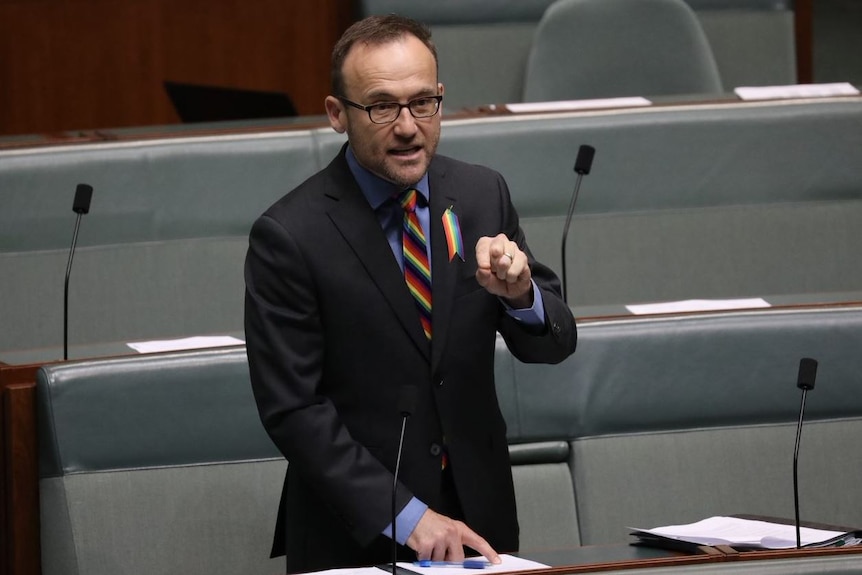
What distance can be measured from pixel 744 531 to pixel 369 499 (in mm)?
244

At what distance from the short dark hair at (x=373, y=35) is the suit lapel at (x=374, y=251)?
0.25ft

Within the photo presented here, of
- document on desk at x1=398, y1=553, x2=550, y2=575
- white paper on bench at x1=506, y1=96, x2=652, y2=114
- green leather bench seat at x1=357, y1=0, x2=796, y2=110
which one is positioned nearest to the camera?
document on desk at x1=398, y1=553, x2=550, y2=575

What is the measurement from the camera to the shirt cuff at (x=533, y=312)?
34.2 inches

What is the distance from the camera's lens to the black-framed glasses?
2.84 feet

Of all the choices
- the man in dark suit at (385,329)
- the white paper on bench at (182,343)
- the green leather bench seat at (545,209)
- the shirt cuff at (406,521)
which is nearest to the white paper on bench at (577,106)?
the green leather bench seat at (545,209)

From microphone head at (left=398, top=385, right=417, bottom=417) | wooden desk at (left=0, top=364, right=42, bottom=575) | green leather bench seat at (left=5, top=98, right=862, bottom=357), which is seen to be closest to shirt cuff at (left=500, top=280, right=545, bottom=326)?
microphone head at (left=398, top=385, right=417, bottom=417)

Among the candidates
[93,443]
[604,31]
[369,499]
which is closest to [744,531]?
[369,499]

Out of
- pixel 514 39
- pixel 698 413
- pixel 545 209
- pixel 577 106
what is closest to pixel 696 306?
pixel 698 413

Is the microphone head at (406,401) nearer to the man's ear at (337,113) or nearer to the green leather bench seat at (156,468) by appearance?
the man's ear at (337,113)

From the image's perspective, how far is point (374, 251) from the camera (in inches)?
35.5

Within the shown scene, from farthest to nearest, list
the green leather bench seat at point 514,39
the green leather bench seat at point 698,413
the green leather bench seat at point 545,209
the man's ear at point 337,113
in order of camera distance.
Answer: the green leather bench seat at point 514,39 → the green leather bench seat at point 545,209 → the green leather bench seat at point 698,413 → the man's ear at point 337,113

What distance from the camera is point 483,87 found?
2170 millimetres

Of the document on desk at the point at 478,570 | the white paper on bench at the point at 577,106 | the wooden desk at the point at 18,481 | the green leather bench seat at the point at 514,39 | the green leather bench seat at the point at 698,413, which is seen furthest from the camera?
the green leather bench seat at the point at 514,39

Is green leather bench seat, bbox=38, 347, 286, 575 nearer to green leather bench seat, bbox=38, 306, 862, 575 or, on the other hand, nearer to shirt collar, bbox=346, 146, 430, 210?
green leather bench seat, bbox=38, 306, 862, 575
